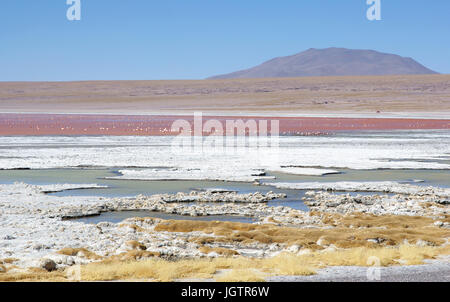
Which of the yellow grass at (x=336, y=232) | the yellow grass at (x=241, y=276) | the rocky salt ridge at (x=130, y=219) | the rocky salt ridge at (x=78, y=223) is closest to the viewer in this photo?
the yellow grass at (x=241, y=276)

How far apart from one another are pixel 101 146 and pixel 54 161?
6331mm

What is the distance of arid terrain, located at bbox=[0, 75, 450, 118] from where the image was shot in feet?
263

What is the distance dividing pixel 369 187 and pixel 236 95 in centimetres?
8510

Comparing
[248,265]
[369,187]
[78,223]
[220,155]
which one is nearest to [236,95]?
[220,155]

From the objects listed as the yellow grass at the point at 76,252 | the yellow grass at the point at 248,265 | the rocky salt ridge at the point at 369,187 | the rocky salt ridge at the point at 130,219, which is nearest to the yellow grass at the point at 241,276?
the yellow grass at the point at 248,265

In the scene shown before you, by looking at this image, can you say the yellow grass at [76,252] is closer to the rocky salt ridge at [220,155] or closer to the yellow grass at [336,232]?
the yellow grass at [336,232]

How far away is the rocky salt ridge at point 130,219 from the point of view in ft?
30.9

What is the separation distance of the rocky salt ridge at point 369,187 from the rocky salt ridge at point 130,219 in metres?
0.69

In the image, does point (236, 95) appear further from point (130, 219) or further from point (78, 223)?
point (78, 223)

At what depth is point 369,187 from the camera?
52.6 feet

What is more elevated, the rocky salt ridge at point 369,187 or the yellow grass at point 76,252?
the yellow grass at point 76,252

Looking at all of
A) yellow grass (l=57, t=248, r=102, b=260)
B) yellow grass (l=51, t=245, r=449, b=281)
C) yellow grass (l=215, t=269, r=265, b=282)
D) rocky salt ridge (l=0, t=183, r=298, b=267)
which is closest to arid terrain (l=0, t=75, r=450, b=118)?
rocky salt ridge (l=0, t=183, r=298, b=267)

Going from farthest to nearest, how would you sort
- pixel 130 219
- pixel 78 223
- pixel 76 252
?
pixel 130 219 < pixel 78 223 < pixel 76 252

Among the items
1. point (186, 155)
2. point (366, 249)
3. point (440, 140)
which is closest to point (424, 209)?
point (366, 249)
